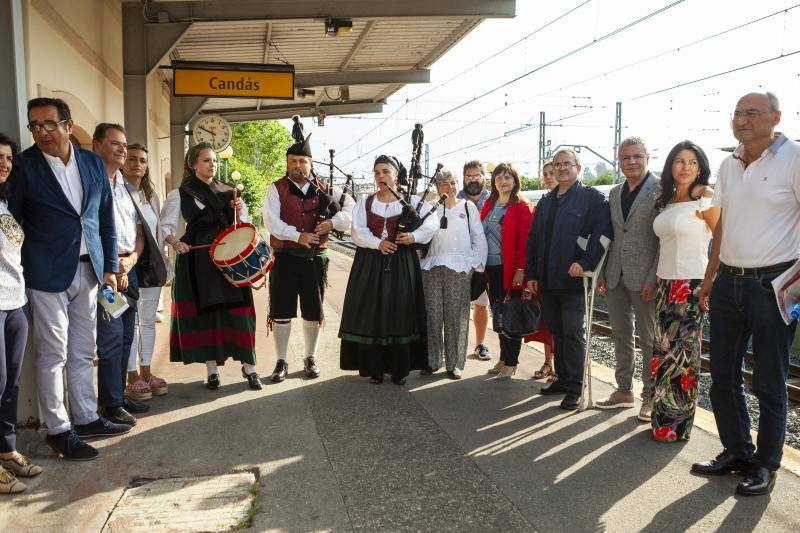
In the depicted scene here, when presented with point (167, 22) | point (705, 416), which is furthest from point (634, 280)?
point (167, 22)

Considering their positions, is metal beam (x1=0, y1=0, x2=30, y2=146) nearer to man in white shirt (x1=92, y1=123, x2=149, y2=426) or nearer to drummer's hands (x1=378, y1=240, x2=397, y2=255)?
man in white shirt (x1=92, y1=123, x2=149, y2=426)

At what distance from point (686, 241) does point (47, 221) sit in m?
4.01

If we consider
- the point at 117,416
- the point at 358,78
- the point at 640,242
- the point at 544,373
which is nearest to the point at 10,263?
the point at 117,416

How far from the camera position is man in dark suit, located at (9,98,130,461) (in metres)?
3.83

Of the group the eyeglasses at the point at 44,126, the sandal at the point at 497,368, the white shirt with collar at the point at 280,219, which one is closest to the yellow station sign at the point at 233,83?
the white shirt with collar at the point at 280,219

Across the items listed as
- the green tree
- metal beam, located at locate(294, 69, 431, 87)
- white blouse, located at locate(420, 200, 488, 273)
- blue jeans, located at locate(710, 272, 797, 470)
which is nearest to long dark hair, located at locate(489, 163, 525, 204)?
white blouse, located at locate(420, 200, 488, 273)

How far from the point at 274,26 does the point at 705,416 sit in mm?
7689

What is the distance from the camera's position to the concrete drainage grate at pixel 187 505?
3238mm

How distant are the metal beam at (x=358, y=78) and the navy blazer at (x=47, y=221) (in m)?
9.10

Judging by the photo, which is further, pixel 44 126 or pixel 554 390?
pixel 554 390

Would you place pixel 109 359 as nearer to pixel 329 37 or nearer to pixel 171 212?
pixel 171 212

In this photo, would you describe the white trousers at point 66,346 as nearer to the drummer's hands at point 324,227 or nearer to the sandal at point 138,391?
the sandal at point 138,391

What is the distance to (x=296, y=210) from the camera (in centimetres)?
589

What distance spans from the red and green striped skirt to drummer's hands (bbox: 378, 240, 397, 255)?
120 cm
